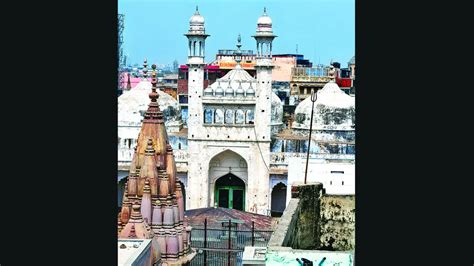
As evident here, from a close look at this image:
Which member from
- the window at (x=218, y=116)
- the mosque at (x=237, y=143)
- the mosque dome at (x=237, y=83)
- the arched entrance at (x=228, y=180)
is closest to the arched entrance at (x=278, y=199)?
the mosque at (x=237, y=143)

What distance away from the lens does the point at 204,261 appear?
10039 mm

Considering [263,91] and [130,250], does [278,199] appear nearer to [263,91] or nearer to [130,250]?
[263,91]

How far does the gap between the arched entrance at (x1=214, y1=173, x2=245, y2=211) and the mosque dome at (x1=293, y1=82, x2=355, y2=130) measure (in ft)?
6.60

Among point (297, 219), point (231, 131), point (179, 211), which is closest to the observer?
point (297, 219)

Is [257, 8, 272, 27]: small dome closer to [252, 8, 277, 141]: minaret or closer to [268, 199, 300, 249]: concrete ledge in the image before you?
[252, 8, 277, 141]: minaret

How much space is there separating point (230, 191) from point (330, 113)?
2841 mm

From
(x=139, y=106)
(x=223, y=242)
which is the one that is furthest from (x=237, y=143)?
(x=223, y=242)

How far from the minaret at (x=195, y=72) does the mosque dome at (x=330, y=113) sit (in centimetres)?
263

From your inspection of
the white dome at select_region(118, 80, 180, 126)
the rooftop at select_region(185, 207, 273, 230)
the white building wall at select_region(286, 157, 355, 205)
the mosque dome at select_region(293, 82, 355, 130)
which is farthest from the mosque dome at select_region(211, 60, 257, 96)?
the rooftop at select_region(185, 207, 273, 230)

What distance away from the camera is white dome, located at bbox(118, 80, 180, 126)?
18.8 meters

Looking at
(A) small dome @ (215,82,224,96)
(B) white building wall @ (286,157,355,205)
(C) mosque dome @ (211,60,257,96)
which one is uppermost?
(C) mosque dome @ (211,60,257,96)
